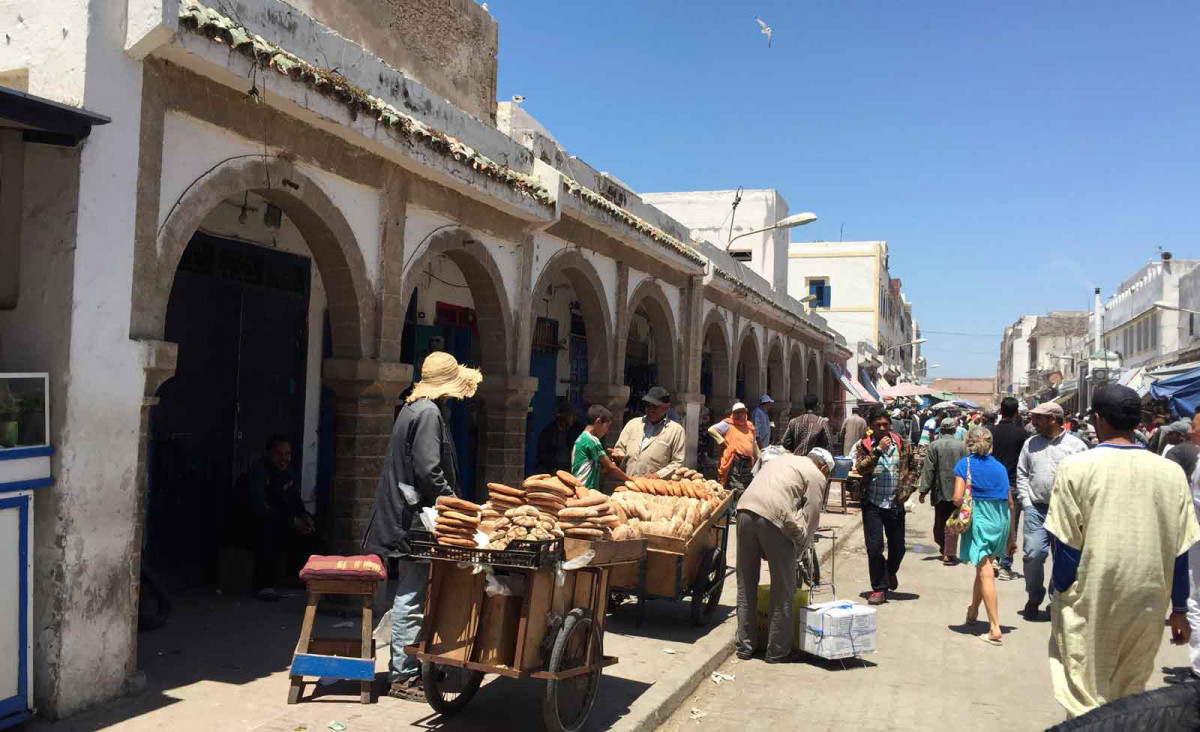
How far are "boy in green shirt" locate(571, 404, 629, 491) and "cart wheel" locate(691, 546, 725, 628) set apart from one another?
103 cm

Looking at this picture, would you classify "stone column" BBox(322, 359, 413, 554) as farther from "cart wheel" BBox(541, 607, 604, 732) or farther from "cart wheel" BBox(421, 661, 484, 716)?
"cart wheel" BBox(541, 607, 604, 732)

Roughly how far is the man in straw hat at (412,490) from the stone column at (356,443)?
7.13ft

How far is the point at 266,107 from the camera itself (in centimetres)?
631

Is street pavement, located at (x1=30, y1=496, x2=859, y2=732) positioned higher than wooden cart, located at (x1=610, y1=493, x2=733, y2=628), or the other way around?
wooden cart, located at (x1=610, y1=493, x2=733, y2=628)

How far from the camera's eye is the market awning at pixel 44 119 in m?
4.20

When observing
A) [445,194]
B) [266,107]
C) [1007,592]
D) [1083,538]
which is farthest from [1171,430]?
[266,107]

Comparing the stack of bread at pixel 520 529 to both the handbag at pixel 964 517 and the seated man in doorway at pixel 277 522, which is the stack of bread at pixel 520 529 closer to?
the seated man in doorway at pixel 277 522

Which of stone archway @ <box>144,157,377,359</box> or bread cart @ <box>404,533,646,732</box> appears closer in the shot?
bread cart @ <box>404,533,646,732</box>

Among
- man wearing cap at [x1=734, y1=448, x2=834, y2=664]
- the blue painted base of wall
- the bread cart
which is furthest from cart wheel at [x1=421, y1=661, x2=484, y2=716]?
man wearing cap at [x1=734, y1=448, x2=834, y2=664]

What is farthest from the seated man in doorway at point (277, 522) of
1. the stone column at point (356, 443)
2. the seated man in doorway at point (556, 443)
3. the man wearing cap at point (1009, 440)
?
the man wearing cap at point (1009, 440)

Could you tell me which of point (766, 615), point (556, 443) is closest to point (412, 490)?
point (766, 615)

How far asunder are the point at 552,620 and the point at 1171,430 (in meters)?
7.59

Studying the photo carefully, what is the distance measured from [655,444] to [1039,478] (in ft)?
10.9

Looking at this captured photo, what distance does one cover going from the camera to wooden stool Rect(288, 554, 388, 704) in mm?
5051
